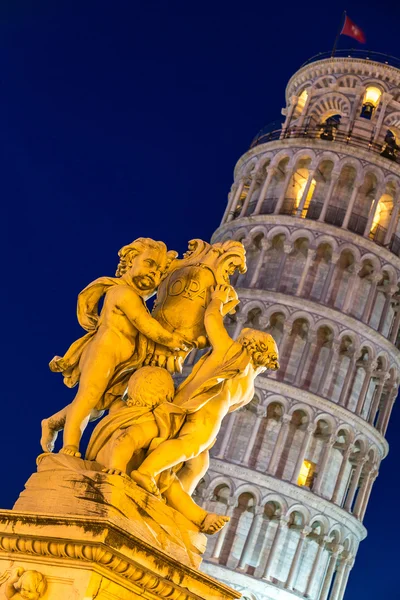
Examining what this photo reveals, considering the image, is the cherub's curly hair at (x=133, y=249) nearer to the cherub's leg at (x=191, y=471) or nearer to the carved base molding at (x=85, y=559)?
the cherub's leg at (x=191, y=471)

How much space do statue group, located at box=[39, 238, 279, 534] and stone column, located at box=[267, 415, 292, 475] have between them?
30.5 meters

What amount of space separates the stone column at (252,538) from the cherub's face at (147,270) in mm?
30356

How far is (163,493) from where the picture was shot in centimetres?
581

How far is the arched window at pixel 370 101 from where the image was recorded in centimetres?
4331

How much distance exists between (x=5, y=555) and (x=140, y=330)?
1.45m

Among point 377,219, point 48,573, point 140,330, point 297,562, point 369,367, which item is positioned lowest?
point 48,573

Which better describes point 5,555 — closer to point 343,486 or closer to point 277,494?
point 277,494

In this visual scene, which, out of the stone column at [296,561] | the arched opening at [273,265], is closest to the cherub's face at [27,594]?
the stone column at [296,561]

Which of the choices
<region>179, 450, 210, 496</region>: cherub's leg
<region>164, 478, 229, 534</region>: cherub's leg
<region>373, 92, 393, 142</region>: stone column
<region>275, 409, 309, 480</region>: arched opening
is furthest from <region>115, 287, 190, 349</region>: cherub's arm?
<region>373, 92, 393, 142</region>: stone column

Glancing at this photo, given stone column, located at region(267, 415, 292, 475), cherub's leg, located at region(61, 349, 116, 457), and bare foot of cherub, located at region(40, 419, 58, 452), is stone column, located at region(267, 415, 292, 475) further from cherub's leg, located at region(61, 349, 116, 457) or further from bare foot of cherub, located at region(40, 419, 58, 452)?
cherub's leg, located at region(61, 349, 116, 457)

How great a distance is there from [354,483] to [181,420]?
33861 mm

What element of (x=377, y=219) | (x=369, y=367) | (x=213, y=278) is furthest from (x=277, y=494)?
(x=213, y=278)

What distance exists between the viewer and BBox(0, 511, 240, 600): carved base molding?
4871mm

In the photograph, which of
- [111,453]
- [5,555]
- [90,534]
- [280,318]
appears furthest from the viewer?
[280,318]
